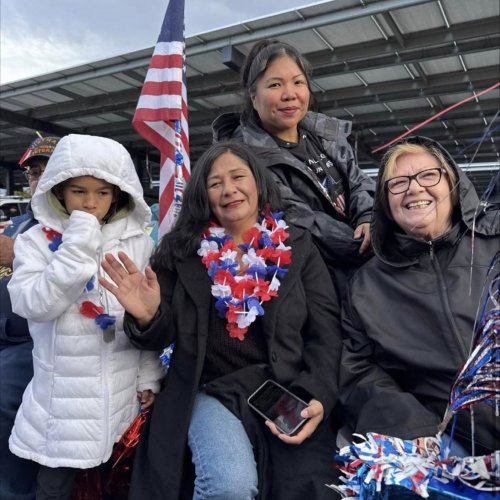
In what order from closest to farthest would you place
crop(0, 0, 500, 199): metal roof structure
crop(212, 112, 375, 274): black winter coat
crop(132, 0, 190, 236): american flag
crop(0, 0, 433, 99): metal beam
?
crop(212, 112, 375, 274): black winter coat, crop(132, 0, 190, 236): american flag, crop(0, 0, 433, 99): metal beam, crop(0, 0, 500, 199): metal roof structure

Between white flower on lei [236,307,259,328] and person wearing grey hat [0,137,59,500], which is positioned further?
person wearing grey hat [0,137,59,500]

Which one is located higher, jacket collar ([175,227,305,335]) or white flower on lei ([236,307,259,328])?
jacket collar ([175,227,305,335])

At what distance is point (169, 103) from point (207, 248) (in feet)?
6.30

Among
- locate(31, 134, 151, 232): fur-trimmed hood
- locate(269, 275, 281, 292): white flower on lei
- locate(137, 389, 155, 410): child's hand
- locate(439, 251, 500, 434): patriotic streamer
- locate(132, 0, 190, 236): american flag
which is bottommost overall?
locate(137, 389, 155, 410): child's hand

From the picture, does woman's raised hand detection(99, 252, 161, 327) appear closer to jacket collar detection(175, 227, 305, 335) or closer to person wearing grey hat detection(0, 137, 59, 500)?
jacket collar detection(175, 227, 305, 335)

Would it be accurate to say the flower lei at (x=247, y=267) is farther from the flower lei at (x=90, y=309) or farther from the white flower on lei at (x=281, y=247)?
the flower lei at (x=90, y=309)

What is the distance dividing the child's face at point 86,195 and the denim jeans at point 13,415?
90 cm

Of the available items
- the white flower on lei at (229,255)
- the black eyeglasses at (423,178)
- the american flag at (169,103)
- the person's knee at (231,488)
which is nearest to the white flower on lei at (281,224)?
the white flower on lei at (229,255)

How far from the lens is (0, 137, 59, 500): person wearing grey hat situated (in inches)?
87.0

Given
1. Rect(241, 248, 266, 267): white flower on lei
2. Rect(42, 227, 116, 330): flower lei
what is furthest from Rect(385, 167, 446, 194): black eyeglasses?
Rect(42, 227, 116, 330): flower lei

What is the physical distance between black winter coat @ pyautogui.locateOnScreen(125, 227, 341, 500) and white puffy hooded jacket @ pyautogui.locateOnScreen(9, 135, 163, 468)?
0.16m

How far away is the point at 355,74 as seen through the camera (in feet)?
23.2

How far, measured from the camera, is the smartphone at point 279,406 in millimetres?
1821

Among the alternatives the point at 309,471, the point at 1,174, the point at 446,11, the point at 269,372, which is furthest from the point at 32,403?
the point at 1,174
